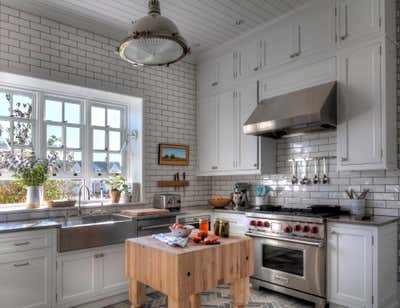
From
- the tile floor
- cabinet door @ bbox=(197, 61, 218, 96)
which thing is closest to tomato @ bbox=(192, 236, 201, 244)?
the tile floor

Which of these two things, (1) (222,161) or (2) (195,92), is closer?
(1) (222,161)

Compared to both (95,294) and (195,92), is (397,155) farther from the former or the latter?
(95,294)

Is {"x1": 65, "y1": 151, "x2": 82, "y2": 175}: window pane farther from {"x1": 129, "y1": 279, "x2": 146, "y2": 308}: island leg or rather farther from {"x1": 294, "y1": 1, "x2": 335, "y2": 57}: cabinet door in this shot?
{"x1": 294, "y1": 1, "x2": 335, "y2": 57}: cabinet door

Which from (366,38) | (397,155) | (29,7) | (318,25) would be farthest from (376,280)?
(29,7)

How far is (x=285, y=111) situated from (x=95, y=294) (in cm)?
309

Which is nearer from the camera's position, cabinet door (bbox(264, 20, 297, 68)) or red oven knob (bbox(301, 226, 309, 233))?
red oven knob (bbox(301, 226, 309, 233))

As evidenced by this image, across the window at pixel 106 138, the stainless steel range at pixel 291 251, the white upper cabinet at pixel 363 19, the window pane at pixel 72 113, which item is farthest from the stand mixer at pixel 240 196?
the window pane at pixel 72 113

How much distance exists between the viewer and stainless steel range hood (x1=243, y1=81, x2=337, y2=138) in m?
3.57

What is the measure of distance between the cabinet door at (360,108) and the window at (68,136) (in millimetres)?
2852

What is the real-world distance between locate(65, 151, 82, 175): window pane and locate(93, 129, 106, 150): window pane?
0.90ft

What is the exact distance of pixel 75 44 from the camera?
422 centimetres

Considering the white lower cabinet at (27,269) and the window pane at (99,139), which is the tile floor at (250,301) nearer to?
the white lower cabinet at (27,269)

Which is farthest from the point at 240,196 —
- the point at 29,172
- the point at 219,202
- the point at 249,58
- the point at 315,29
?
the point at 29,172

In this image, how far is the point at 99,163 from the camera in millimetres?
4668
